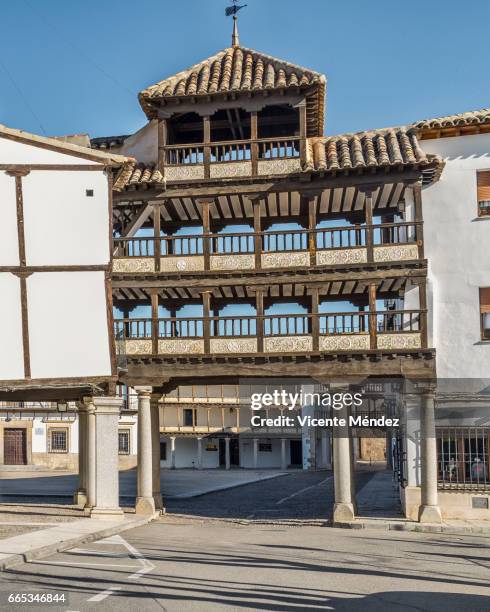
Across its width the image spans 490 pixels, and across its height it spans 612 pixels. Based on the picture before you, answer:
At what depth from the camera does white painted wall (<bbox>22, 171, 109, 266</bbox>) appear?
2183cm

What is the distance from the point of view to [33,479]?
4566cm

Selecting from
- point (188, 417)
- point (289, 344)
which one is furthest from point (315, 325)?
point (188, 417)

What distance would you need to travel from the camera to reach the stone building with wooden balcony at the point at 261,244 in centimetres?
2297

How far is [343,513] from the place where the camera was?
2262cm

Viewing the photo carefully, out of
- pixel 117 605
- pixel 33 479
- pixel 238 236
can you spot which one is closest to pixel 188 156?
pixel 238 236

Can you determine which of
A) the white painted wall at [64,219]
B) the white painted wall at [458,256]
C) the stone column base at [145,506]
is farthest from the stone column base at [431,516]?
the white painted wall at [64,219]

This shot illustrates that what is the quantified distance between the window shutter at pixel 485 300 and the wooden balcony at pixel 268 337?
174cm

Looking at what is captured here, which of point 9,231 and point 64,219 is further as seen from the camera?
point 64,219

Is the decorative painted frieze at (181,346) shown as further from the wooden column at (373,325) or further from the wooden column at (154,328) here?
the wooden column at (373,325)

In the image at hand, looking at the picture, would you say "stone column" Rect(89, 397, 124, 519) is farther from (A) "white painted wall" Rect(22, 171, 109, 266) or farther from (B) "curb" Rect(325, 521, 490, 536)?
(B) "curb" Rect(325, 521, 490, 536)

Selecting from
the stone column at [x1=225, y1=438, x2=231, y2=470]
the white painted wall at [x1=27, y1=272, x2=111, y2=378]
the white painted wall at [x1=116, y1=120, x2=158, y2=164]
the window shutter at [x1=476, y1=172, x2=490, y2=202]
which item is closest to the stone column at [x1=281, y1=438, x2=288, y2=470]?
the stone column at [x1=225, y1=438, x2=231, y2=470]

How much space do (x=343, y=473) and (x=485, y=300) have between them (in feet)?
19.6

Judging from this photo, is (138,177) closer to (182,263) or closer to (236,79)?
(182,263)

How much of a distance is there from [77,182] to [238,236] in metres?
4.52
